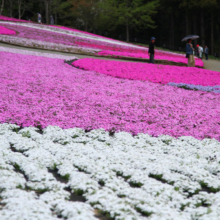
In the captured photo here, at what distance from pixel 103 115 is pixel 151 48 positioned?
11955 millimetres

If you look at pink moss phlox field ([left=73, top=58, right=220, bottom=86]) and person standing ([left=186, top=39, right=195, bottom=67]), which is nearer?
pink moss phlox field ([left=73, top=58, right=220, bottom=86])

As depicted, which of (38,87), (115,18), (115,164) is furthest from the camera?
(115,18)

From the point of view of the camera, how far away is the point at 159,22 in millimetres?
57438

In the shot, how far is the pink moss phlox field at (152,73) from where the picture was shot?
50.2 ft

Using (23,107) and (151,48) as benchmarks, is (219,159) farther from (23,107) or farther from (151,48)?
(151,48)

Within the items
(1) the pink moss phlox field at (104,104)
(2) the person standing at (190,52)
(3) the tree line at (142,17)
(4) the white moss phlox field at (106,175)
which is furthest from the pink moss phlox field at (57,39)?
(4) the white moss phlox field at (106,175)

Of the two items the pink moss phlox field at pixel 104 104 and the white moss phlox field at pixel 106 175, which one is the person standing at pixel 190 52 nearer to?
the pink moss phlox field at pixel 104 104

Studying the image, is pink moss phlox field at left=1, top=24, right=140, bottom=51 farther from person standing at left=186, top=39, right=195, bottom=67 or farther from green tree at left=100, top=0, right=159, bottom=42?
green tree at left=100, top=0, right=159, bottom=42

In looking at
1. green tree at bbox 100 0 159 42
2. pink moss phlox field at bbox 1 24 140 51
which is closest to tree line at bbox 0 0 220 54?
green tree at bbox 100 0 159 42

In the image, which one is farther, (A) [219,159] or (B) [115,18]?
(B) [115,18]

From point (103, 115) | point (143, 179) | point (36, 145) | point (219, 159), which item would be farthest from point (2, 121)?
point (219, 159)

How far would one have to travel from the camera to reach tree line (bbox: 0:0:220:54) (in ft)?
150

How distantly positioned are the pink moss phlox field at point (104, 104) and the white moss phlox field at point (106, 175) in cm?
69

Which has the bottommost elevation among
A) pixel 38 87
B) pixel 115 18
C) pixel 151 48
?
pixel 38 87
